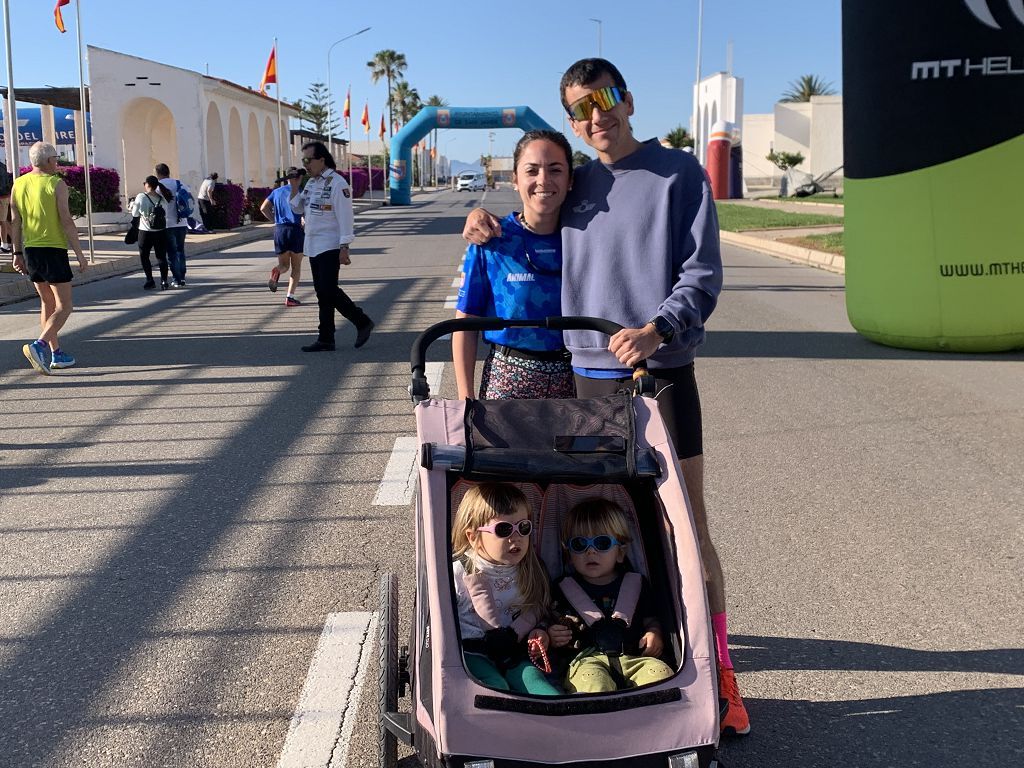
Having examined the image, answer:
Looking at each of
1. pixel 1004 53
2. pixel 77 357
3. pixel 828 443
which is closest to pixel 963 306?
pixel 1004 53

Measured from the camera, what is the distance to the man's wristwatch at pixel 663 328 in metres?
2.82

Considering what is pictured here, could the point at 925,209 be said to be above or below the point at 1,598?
above

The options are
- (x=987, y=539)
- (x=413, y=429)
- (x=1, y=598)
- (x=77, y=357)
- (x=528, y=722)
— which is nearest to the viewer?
(x=528, y=722)

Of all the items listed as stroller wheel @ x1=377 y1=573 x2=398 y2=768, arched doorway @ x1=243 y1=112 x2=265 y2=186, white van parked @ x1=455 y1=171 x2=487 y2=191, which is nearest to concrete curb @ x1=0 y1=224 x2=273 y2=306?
arched doorway @ x1=243 y1=112 x2=265 y2=186

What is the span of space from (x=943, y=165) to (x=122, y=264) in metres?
15.5

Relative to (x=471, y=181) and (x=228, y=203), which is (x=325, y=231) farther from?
(x=471, y=181)

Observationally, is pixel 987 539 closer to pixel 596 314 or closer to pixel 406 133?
pixel 596 314

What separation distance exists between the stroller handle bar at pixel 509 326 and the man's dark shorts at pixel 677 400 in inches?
7.4

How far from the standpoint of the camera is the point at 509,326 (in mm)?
2871

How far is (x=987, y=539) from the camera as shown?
464 cm

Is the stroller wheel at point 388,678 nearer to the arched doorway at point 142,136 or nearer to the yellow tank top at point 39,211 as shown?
the yellow tank top at point 39,211

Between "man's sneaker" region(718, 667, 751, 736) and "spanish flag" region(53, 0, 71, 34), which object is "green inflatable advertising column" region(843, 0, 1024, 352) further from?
"spanish flag" region(53, 0, 71, 34)

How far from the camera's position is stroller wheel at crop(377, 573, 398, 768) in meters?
2.67

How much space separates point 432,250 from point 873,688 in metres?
20.3
